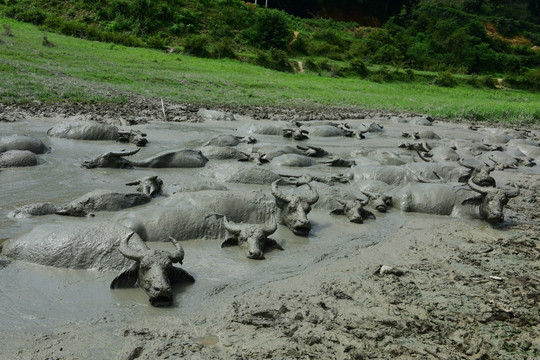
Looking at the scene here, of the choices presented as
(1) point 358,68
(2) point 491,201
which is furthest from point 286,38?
(2) point 491,201

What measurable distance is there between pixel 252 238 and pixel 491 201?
4488 mm

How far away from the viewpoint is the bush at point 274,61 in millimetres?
37375

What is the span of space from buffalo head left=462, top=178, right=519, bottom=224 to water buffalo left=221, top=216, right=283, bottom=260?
153 inches

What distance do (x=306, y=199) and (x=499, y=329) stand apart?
11.4ft

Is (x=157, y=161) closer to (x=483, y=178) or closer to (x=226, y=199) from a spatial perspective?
(x=226, y=199)

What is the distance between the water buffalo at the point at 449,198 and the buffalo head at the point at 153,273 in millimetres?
5035

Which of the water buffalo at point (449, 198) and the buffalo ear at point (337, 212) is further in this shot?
the water buffalo at point (449, 198)

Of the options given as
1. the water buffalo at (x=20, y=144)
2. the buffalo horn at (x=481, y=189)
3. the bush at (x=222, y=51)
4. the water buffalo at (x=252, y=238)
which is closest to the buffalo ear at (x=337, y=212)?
the water buffalo at (x=252, y=238)

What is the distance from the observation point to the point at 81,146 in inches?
446

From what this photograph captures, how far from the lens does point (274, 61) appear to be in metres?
37.7

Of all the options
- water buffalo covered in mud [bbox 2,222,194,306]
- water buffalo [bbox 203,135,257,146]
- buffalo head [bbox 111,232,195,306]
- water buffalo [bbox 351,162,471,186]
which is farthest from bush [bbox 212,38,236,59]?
buffalo head [bbox 111,232,195,306]

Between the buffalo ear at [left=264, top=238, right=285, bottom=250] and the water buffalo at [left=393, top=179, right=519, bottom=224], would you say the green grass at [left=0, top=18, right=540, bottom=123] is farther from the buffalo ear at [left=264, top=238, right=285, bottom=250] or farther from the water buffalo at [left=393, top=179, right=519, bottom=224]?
the water buffalo at [left=393, top=179, right=519, bottom=224]

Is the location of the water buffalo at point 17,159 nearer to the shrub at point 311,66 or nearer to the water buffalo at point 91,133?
the water buffalo at point 91,133

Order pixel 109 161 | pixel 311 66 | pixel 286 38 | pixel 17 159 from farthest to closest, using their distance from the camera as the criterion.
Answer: pixel 286 38, pixel 311 66, pixel 109 161, pixel 17 159
